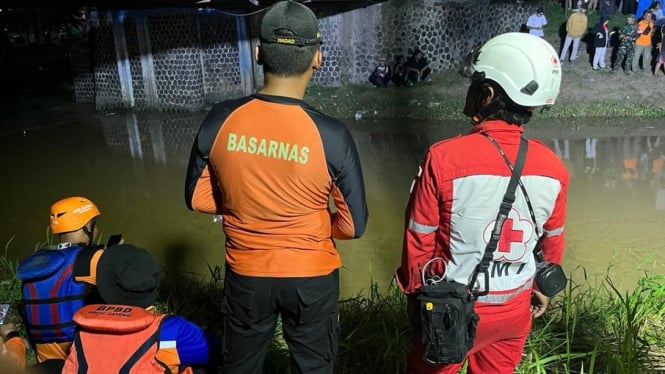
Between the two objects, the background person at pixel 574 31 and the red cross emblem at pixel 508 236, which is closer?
the red cross emblem at pixel 508 236

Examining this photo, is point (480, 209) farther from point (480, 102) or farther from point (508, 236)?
point (480, 102)

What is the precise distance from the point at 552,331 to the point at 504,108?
5.90ft

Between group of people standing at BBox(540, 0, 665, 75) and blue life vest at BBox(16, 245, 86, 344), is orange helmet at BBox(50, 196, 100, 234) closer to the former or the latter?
blue life vest at BBox(16, 245, 86, 344)

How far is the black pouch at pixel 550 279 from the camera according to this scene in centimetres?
200

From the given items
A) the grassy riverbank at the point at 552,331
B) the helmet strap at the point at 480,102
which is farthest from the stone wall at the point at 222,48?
the helmet strap at the point at 480,102

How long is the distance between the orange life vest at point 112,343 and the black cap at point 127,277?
19cm

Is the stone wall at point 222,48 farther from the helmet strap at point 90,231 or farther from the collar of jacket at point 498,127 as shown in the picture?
the collar of jacket at point 498,127

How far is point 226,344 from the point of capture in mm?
2100

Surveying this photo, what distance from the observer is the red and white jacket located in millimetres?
1808

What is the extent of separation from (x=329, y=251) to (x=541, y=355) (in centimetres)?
151

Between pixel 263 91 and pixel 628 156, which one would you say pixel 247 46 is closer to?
pixel 628 156

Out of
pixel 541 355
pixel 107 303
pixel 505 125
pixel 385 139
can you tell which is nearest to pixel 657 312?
pixel 541 355

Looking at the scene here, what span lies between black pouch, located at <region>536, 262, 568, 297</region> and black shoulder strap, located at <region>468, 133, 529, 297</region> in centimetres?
24

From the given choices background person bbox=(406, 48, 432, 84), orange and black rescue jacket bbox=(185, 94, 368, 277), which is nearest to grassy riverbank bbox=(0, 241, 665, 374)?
orange and black rescue jacket bbox=(185, 94, 368, 277)
